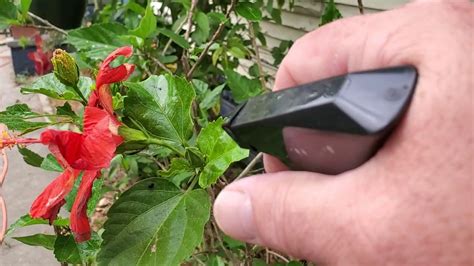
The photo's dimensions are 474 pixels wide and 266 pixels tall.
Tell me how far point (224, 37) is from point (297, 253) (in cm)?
169

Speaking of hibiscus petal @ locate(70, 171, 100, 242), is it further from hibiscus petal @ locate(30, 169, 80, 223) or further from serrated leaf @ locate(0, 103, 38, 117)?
serrated leaf @ locate(0, 103, 38, 117)

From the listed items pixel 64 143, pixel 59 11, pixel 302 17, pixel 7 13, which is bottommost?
pixel 59 11

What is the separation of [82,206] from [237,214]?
10.0 inches

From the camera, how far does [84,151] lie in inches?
24.1

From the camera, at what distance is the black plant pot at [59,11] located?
111 inches

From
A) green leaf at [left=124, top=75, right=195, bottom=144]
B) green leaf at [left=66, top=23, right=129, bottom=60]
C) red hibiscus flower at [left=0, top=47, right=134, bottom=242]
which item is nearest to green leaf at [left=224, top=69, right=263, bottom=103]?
green leaf at [left=66, top=23, right=129, bottom=60]

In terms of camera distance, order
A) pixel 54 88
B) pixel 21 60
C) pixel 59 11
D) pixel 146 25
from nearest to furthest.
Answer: pixel 54 88, pixel 146 25, pixel 59 11, pixel 21 60

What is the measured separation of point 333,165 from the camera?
0.44 m

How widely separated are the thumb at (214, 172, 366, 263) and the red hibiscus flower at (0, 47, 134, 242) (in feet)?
0.62

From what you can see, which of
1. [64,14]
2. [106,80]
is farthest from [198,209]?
[64,14]

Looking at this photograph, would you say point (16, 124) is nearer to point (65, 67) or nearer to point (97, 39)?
point (65, 67)

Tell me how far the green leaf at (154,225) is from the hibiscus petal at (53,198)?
8cm

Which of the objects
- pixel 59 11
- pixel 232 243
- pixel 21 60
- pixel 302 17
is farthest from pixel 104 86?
pixel 21 60

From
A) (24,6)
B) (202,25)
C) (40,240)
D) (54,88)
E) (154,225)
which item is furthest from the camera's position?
(202,25)
